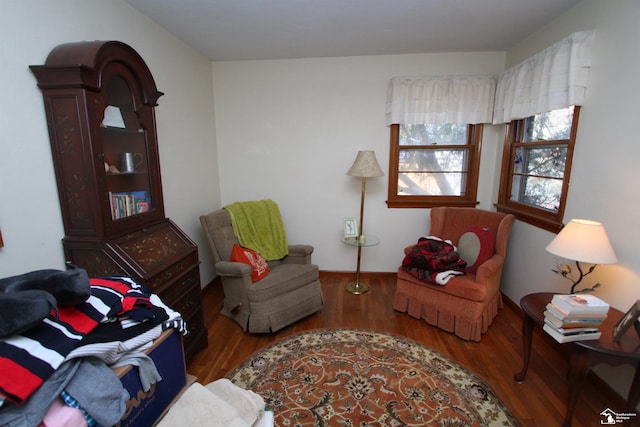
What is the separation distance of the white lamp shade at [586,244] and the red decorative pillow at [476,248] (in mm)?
824

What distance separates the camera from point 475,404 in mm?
1666

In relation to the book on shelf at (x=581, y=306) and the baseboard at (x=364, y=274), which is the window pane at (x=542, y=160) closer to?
the book on shelf at (x=581, y=306)

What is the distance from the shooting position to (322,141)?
3.17 meters

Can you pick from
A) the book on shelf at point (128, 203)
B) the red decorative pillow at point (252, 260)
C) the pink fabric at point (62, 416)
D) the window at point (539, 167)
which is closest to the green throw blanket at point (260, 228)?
the red decorative pillow at point (252, 260)

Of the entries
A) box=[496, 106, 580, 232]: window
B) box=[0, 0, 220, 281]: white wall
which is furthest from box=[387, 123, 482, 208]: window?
box=[0, 0, 220, 281]: white wall

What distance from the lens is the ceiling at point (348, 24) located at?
6.41 ft

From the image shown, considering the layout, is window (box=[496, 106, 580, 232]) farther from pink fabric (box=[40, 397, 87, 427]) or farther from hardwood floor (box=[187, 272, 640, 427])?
pink fabric (box=[40, 397, 87, 427])

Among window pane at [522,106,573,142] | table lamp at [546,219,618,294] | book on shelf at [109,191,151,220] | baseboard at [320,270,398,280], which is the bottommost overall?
baseboard at [320,270,398,280]

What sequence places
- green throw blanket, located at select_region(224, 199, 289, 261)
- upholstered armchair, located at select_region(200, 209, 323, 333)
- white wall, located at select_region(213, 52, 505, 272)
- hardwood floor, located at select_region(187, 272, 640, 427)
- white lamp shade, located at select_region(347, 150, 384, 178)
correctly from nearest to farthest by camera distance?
hardwood floor, located at select_region(187, 272, 640, 427) → upholstered armchair, located at select_region(200, 209, 323, 333) → green throw blanket, located at select_region(224, 199, 289, 261) → white lamp shade, located at select_region(347, 150, 384, 178) → white wall, located at select_region(213, 52, 505, 272)

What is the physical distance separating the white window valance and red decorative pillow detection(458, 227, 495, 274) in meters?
1.12

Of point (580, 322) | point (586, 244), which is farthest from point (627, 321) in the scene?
point (586, 244)

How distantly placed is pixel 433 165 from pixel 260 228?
76.9 inches

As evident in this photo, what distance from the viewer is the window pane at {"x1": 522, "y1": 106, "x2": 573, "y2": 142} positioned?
213cm

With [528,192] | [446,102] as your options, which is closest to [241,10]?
[446,102]
